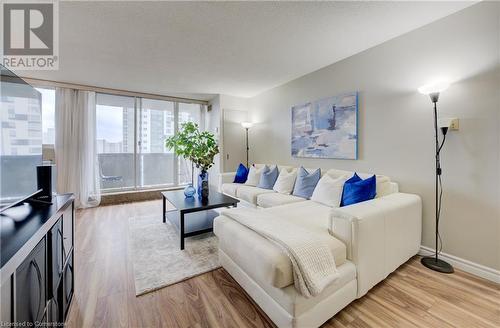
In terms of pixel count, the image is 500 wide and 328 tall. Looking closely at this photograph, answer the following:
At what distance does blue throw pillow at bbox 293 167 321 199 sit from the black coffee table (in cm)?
91

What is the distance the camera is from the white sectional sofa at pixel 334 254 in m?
1.23

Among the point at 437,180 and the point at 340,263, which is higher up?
the point at 437,180

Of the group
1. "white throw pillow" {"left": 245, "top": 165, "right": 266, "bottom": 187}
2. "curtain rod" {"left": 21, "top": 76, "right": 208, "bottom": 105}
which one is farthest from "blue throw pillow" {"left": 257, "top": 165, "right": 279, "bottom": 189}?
"curtain rod" {"left": 21, "top": 76, "right": 208, "bottom": 105}

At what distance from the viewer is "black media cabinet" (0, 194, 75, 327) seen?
66cm

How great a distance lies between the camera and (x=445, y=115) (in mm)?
2049

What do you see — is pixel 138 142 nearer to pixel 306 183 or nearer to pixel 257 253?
pixel 306 183

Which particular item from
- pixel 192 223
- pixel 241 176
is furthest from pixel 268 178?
pixel 192 223

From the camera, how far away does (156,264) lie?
6.66 ft

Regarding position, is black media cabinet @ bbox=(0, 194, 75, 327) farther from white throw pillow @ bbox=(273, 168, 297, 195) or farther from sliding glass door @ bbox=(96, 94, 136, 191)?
sliding glass door @ bbox=(96, 94, 136, 191)

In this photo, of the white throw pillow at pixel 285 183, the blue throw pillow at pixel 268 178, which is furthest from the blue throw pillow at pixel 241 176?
the white throw pillow at pixel 285 183

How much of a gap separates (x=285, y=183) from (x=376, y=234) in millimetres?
1719

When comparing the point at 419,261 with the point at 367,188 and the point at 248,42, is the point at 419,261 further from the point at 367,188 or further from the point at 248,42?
the point at 248,42

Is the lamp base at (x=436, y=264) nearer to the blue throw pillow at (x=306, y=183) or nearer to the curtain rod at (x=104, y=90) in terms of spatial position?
the blue throw pillow at (x=306, y=183)

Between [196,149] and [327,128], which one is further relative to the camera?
[327,128]
